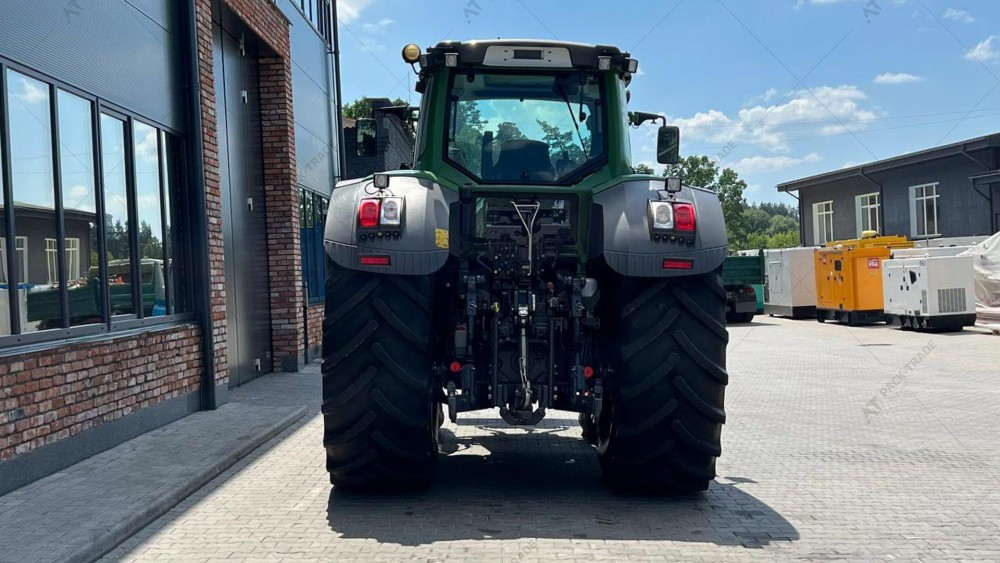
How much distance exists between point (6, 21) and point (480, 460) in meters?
4.79

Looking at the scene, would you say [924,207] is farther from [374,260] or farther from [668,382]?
[374,260]

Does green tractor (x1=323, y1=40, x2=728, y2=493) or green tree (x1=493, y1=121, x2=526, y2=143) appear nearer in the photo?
green tractor (x1=323, y1=40, x2=728, y2=493)

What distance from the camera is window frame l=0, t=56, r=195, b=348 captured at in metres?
6.63

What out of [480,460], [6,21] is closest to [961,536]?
[480,460]

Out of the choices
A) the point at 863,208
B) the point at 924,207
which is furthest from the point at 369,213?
the point at 863,208

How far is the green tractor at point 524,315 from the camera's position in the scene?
5.79 meters

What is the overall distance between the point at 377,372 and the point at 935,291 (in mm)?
Answer: 19626

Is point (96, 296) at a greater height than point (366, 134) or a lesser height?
lesser

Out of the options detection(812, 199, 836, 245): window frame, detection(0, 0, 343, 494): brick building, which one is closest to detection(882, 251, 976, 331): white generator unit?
detection(0, 0, 343, 494): brick building

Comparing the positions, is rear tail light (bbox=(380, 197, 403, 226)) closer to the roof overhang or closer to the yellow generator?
the yellow generator

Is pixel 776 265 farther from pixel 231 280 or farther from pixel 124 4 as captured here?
pixel 124 4

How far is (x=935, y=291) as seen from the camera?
2206 centimetres

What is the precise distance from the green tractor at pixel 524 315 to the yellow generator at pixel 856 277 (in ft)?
69.0

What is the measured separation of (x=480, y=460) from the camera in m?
7.58
